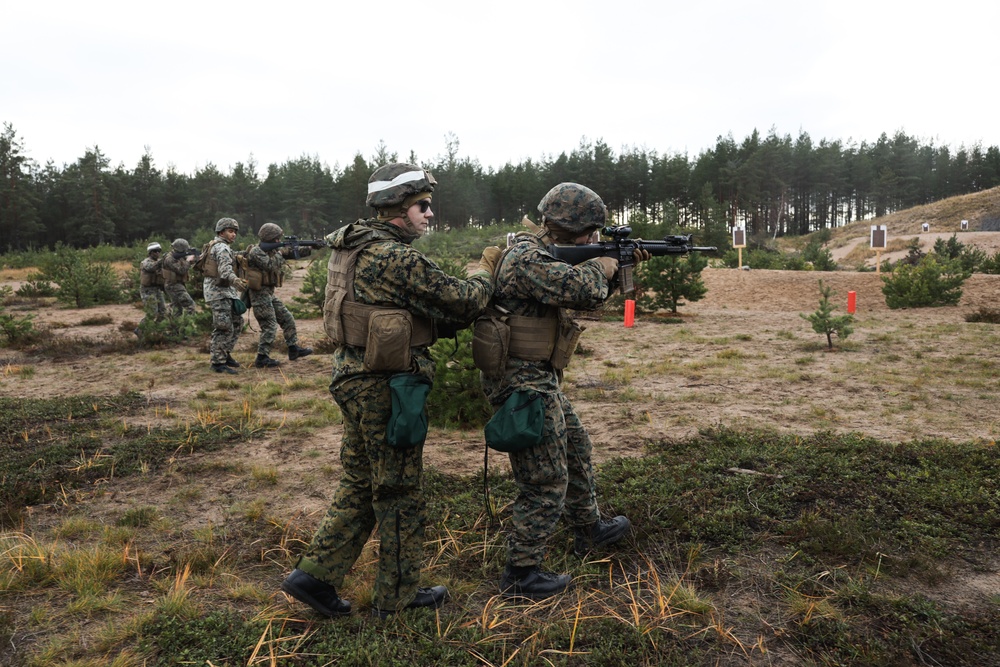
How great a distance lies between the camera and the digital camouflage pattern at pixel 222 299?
8930 millimetres

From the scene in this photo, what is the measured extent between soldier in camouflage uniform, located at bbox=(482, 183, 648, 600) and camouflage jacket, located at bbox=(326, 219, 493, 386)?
0.28 meters

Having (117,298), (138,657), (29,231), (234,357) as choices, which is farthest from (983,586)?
(29,231)

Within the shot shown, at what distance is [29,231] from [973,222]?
63307 millimetres

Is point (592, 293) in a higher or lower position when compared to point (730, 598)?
higher

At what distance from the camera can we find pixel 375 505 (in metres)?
2.96

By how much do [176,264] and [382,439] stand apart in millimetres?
10487

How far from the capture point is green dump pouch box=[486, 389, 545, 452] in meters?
2.99

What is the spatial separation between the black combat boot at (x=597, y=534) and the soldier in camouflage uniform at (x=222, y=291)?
22.7 ft

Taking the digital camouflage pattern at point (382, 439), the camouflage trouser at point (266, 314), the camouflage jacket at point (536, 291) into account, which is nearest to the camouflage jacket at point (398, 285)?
the digital camouflage pattern at point (382, 439)

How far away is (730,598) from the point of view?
3.10m

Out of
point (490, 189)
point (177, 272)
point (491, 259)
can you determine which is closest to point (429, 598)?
point (491, 259)

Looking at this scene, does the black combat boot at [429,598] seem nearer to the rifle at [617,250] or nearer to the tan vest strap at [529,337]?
the tan vest strap at [529,337]

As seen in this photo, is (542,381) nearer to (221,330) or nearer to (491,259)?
(491,259)

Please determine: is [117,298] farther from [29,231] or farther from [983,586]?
[29,231]
